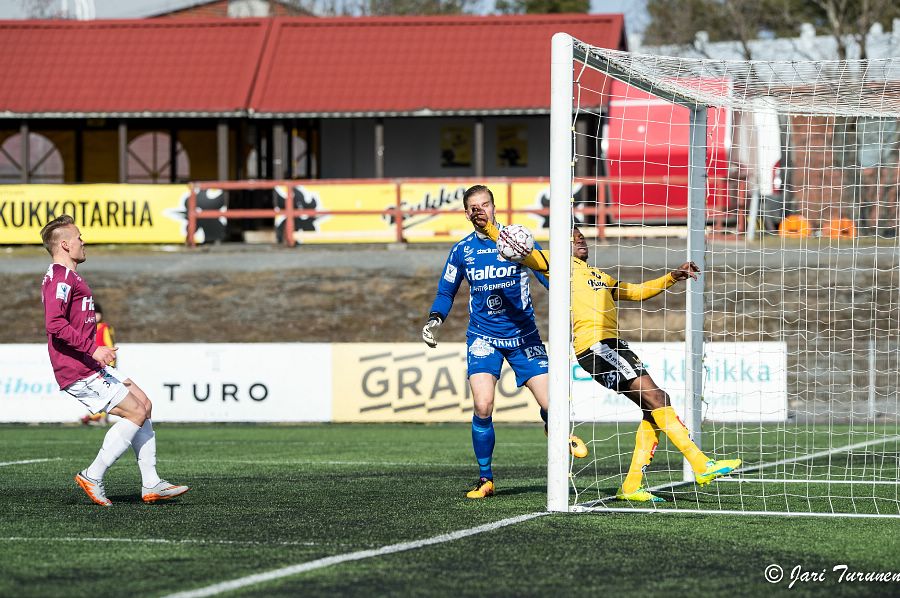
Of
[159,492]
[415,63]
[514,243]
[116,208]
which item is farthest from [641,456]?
[415,63]

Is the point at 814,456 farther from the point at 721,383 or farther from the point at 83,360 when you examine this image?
the point at 83,360

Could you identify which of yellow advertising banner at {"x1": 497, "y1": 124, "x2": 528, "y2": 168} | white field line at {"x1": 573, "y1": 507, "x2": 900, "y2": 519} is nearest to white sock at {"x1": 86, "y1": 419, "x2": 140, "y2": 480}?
white field line at {"x1": 573, "y1": 507, "x2": 900, "y2": 519}

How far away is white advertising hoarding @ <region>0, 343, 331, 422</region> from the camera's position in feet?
65.3

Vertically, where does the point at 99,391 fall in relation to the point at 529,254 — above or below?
below

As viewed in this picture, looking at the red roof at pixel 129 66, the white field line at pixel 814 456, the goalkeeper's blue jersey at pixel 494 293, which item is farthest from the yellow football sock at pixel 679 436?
the red roof at pixel 129 66

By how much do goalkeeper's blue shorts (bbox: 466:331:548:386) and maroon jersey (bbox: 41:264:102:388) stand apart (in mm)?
2638

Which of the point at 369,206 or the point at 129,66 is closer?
the point at 369,206

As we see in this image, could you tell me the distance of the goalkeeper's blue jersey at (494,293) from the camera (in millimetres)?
9188

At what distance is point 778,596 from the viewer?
5539mm

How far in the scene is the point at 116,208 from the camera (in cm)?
2869

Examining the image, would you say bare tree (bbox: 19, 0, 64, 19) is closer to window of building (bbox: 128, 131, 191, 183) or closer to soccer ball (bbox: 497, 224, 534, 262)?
window of building (bbox: 128, 131, 191, 183)

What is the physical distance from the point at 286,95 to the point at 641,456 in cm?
2323

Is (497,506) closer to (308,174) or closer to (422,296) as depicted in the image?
(422,296)

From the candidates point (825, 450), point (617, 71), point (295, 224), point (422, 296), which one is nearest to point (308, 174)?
point (295, 224)
